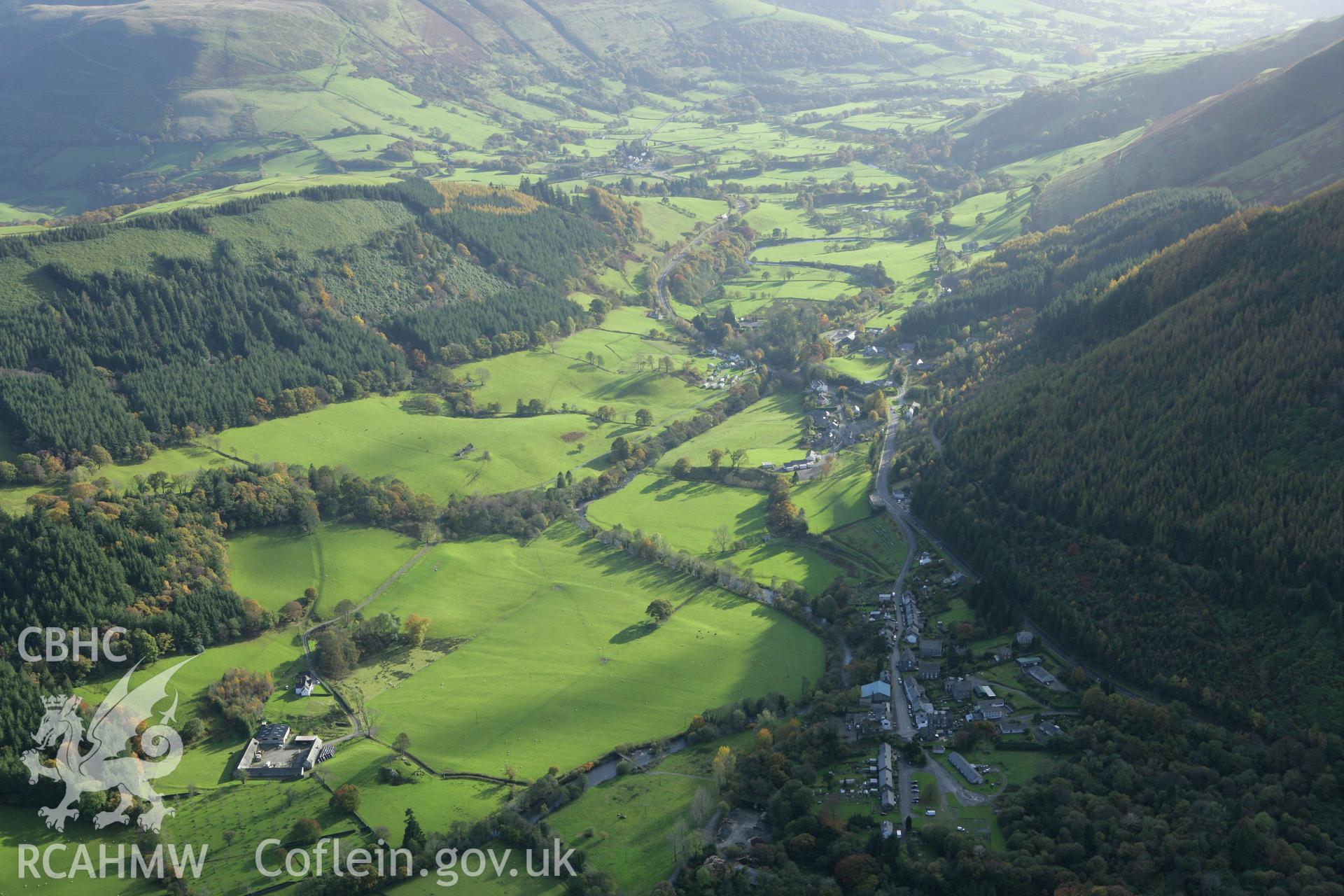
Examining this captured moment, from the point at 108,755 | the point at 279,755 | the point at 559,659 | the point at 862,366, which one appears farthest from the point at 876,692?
the point at 862,366

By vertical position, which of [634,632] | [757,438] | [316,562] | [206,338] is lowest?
[634,632]

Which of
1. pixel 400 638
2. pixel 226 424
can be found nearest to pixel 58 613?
pixel 400 638

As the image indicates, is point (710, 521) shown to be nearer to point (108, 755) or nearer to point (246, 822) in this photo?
point (246, 822)

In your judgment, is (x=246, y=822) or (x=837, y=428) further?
(x=837, y=428)

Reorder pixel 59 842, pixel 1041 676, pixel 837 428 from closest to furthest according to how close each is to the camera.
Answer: pixel 59 842
pixel 1041 676
pixel 837 428

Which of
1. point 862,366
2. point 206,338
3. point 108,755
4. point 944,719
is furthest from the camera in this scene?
point 862,366

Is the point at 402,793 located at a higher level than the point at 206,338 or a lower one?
lower

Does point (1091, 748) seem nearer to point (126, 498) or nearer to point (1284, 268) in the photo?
point (1284, 268)

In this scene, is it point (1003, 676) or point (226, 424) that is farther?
point (226, 424)

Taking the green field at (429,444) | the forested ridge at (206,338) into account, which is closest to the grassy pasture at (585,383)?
the forested ridge at (206,338)
